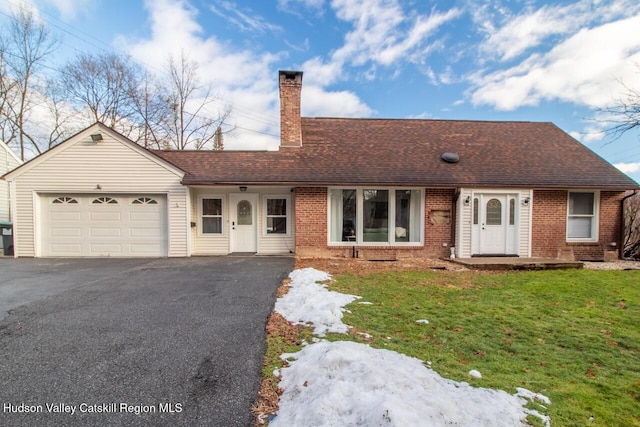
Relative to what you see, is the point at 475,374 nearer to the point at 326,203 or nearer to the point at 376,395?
the point at 376,395

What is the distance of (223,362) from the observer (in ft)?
10.3

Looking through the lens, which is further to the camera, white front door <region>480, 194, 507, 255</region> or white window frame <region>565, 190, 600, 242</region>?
white window frame <region>565, 190, 600, 242</region>

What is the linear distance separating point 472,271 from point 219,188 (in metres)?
8.69

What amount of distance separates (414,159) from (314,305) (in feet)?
25.8

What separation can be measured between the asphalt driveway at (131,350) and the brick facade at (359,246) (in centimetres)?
353

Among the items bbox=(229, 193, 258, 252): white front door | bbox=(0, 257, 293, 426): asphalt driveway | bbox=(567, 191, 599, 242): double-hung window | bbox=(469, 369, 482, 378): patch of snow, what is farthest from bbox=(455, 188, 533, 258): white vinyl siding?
bbox=(469, 369, 482, 378): patch of snow

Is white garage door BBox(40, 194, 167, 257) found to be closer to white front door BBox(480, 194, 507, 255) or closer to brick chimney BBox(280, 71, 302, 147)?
brick chimney BBox(280, 71, 302, 147)

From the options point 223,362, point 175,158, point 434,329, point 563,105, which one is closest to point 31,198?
point 175,158

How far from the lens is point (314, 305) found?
195 inches

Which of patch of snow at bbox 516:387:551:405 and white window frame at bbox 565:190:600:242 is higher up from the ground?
white window frame at bbox 565:190:600:242

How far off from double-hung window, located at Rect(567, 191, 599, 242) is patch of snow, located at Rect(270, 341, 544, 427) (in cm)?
1084

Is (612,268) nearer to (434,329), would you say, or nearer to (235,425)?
(434,329)

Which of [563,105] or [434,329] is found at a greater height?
[563,105]

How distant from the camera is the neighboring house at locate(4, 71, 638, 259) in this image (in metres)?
10.0
